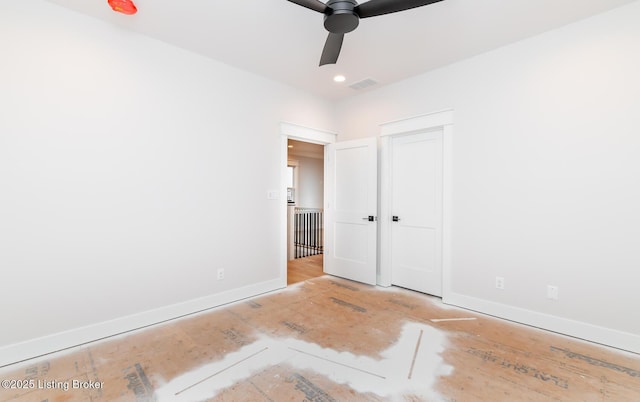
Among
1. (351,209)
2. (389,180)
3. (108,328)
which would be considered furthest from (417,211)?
(108,328)

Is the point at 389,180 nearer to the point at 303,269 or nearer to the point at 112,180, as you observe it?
the point at 303,269

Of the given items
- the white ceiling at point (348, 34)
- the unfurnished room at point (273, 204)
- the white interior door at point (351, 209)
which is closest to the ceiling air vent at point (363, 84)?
the unfurnished room at point (273, 204)

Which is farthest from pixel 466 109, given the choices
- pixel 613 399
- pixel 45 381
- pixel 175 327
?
pixel 45 381

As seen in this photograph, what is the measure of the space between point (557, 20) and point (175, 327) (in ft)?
14.9

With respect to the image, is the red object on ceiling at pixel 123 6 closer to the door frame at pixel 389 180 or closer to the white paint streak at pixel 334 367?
the white paint streak at pixel 334 367

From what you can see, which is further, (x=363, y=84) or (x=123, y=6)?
(x=363, y=84)

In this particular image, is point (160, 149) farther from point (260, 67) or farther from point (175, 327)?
point (175, 327)

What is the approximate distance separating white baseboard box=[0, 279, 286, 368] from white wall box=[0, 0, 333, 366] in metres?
0.01

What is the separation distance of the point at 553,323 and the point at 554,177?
139 centimetres

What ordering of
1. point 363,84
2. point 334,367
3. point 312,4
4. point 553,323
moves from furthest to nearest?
point 363,84, point 553,323, point 334,367, point 312,4

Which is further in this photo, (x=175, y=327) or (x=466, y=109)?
(x=466, y=109)

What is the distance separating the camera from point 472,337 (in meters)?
2.54

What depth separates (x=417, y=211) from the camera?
12.4 ft

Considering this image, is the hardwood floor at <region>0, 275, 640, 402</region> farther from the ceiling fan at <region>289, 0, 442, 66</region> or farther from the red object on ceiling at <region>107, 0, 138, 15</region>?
the red object on ceiling at <region>107, 0, 138, 15</region>
